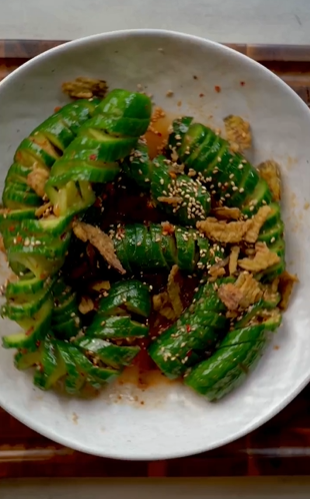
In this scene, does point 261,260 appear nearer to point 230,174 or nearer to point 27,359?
point 230,174

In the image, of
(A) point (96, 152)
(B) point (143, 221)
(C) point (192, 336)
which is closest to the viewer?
(A) point (96, 152)

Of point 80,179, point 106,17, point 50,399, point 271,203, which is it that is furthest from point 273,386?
point 106,17

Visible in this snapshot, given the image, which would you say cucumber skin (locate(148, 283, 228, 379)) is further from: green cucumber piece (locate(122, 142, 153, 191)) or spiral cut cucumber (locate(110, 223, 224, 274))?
green cucumber piece (locate(122, 142, 153, 191))

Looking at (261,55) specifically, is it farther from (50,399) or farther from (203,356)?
(50,399)

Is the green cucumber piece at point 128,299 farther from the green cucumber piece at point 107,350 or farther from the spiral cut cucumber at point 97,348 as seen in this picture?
the green cucumber piece at point 107,350

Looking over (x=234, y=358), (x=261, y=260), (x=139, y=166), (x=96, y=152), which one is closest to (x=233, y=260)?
(x=261, y=260)
